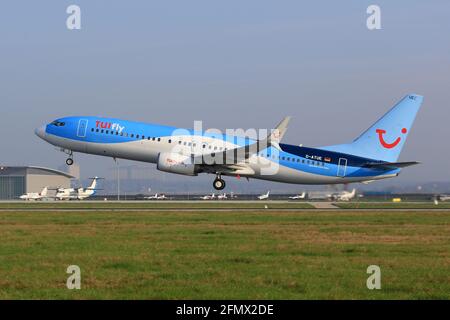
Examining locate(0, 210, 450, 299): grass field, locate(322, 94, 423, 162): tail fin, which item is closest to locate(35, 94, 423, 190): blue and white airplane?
locate(322, 94, 423, 162): tail fin

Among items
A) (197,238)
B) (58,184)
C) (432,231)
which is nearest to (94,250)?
(197,238)

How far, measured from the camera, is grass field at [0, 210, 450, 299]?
1686cm

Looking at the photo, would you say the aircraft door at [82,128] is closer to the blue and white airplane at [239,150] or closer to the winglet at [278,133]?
the blue and white airplane at [239,150]

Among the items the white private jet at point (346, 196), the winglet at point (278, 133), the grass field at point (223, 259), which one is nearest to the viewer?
the grass field at point (223, 259)

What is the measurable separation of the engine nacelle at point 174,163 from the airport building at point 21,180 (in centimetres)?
9028

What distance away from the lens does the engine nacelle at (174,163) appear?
58312 mm

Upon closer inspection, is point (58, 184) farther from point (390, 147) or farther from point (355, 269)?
point (355, 269)

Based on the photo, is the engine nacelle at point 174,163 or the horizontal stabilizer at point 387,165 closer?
the engine nacelle at point 174,163

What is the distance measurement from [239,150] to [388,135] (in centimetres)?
1432

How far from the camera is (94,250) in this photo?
25266 mm

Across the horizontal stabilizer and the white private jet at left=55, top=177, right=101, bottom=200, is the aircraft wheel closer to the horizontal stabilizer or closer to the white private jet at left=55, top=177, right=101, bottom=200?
the horizontal stabilizer

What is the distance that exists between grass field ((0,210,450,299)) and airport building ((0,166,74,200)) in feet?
357

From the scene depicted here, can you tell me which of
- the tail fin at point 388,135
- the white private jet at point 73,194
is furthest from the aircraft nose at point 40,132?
the white private jet at point 73,194
